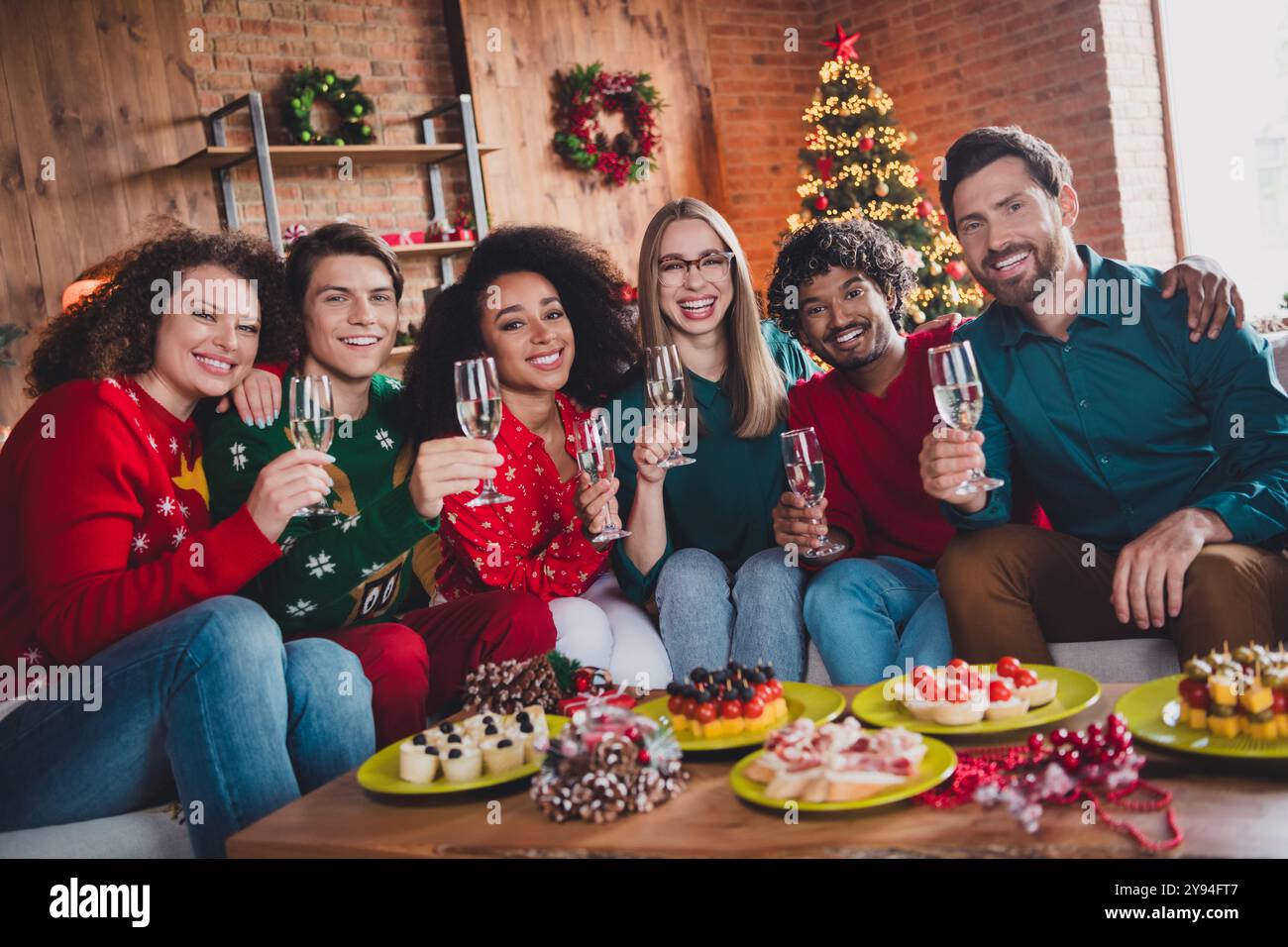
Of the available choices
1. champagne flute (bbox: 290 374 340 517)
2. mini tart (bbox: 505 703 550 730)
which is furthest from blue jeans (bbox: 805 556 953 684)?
champagne flute (bbox: 290 374 340 517)

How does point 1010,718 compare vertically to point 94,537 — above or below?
below

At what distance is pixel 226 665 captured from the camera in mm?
1741

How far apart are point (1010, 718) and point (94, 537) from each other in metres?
1.39

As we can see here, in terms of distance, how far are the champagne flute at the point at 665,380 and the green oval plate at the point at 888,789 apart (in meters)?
0.87

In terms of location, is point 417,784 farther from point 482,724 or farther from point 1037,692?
point 1037,692

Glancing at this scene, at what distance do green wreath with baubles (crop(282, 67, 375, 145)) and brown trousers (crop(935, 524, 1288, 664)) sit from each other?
4.08 meters

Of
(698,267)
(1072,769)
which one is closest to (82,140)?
(698,267)

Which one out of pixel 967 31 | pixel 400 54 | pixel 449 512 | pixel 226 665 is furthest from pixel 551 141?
pixel 226 665

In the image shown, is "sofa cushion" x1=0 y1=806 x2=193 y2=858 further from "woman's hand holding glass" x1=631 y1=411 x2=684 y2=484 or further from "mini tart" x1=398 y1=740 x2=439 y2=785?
"woman's hand holding glass" x1=631 y1=411 x2=684 y2=484

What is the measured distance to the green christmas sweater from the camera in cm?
204

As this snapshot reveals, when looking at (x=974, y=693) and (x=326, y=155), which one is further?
(x=326, y=155)

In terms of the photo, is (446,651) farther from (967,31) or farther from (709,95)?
(967,31)

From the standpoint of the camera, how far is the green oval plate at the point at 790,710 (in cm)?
159

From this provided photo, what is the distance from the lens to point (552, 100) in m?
6.23
